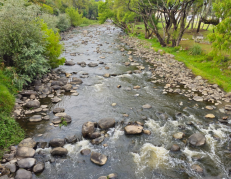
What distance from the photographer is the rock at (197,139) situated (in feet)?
36.0

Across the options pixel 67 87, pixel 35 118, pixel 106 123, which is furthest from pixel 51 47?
pixel 106 123

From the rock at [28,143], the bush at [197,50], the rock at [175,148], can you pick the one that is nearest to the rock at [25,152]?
the rock at [28,143]

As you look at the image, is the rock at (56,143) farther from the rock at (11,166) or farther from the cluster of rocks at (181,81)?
the cluster of rocks at (181,81)

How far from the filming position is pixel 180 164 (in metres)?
9.66

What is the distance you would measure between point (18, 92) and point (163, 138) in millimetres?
13168

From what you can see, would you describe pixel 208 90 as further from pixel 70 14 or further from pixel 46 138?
pixel 70 14

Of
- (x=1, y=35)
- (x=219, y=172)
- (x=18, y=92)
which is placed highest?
(x=1, y=35)

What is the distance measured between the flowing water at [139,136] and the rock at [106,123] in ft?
1.28

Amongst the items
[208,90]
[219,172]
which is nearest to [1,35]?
[219,172]

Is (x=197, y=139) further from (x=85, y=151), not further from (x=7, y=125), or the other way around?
(x=7, y=125)

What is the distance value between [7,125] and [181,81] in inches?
701

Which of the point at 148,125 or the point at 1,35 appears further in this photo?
the point at 1,35

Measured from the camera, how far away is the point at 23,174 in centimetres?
843

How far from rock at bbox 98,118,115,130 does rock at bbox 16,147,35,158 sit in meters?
4.60
